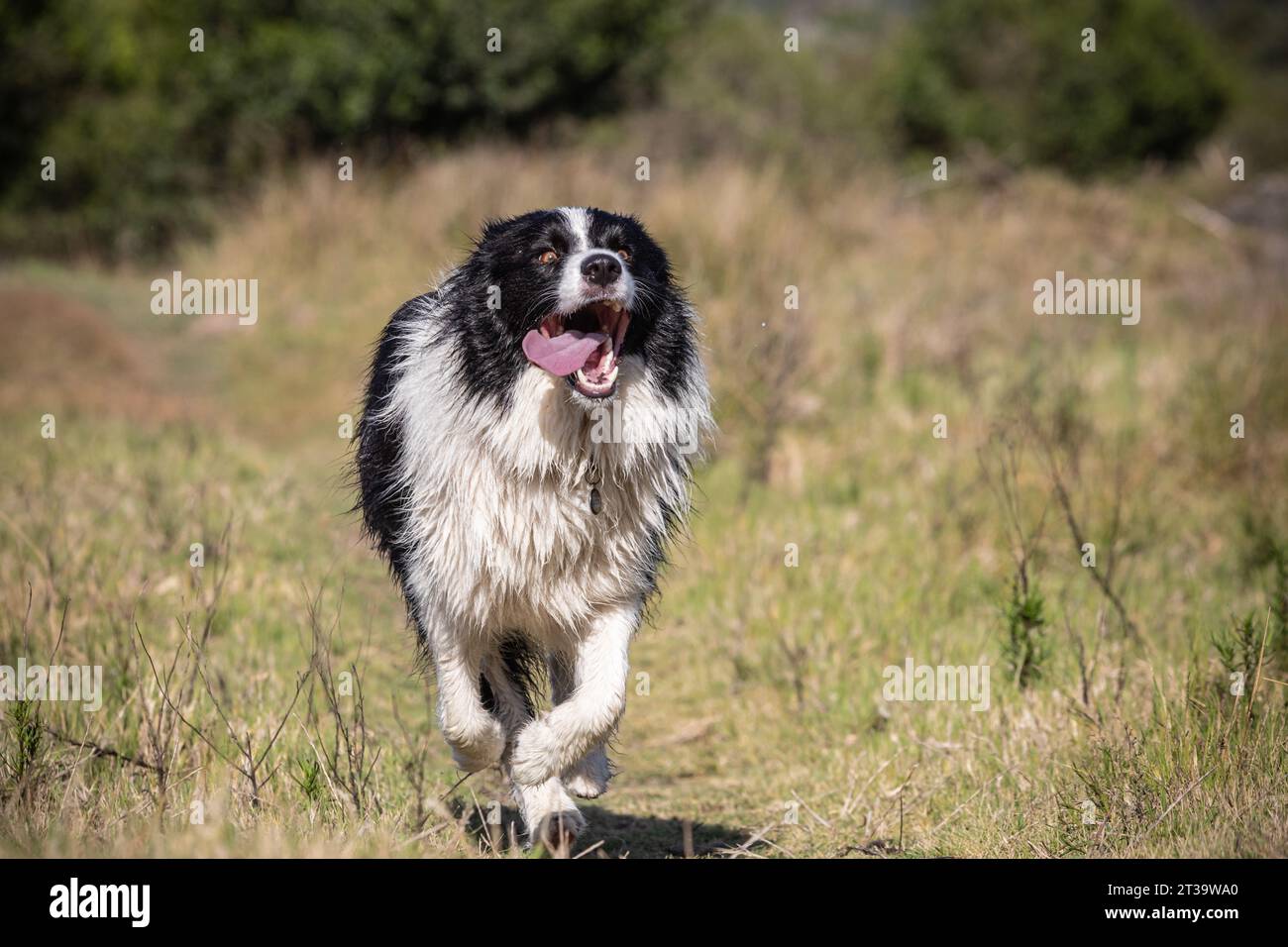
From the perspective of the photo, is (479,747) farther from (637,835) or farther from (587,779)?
(637,835)

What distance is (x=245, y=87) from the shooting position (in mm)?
21391

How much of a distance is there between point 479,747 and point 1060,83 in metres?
27.4

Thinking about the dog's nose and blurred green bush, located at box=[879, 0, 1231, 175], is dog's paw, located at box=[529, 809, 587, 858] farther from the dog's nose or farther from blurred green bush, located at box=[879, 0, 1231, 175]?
blurred green bush, located at box=[879, 0, 1231, 175]

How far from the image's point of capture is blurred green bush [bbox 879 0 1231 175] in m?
28.3

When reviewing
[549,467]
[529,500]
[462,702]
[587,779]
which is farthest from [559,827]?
[549,467]

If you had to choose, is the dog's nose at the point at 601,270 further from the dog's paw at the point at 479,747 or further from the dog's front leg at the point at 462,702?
the dog's paw at the point at 479,747

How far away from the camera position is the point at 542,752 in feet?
13.8

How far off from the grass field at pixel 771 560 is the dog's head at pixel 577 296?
3.41ft

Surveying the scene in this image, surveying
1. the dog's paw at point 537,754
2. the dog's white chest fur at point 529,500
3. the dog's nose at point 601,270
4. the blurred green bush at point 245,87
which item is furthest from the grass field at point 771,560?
the blurred green bush at point 245,87

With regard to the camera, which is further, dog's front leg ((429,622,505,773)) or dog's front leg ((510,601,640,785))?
dog's front leg ((429,622,505,773))

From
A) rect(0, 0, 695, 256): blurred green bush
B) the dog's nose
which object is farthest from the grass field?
rect(0, 0, 695, 256): blurred green bush

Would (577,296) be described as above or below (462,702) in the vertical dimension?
above

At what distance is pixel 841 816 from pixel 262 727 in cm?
214

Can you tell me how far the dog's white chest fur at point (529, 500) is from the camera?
13.9 ft
